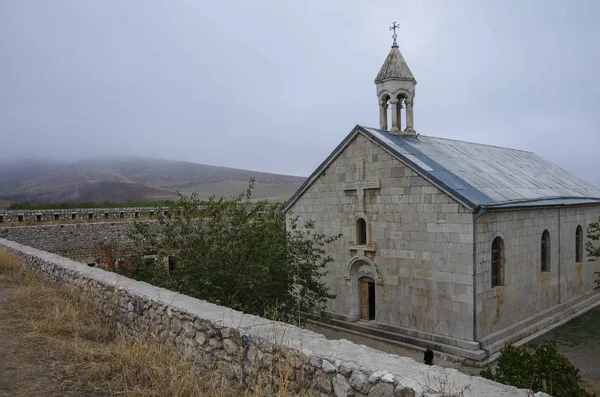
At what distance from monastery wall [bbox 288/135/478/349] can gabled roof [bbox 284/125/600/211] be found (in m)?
0.27

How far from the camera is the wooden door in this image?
14609mm

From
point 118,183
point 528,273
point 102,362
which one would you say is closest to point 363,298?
point 528,273

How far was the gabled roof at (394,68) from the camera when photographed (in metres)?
15.8

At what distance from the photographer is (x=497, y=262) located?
12.9 m

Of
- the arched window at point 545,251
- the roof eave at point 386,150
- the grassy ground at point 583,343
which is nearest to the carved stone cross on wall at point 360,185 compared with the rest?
the roof eave at point 386,150

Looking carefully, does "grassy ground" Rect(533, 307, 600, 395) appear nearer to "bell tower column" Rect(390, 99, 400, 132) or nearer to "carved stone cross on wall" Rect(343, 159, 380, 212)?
"carved stone cross on wall" Rect(343, 159, 380, 212)

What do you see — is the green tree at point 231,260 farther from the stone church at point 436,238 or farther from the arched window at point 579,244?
the arched window at point 579,244

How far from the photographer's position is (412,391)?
326 centimetres

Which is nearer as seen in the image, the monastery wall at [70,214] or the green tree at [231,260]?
the green tree at [231,260]

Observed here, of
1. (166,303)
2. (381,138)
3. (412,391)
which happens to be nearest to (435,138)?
(381,138)

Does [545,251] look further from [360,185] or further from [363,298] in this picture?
[360,185]

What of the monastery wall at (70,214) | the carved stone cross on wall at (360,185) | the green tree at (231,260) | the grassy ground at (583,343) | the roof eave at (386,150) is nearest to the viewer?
the green tree at (231,260)

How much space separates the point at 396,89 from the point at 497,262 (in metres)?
6.60

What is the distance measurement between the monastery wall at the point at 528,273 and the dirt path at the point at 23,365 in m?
9.93
